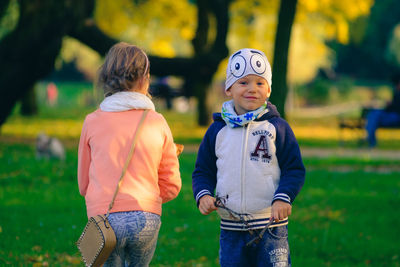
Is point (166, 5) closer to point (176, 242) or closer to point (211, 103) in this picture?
point (211, 103)

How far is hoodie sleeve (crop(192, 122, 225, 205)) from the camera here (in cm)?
340

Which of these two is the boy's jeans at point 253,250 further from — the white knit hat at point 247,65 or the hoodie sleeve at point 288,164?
the white knit hat at point 247,65

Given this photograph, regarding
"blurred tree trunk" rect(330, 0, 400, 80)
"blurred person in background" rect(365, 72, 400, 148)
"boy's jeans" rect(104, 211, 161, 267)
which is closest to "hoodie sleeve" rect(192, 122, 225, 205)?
A: "boy's jeans" rect(104, 211, 161, 267)

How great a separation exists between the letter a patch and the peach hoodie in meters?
0.49

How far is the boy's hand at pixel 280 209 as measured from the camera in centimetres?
314

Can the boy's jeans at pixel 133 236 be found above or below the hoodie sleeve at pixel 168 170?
below

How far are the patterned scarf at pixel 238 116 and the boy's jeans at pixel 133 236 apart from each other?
0.67 meters

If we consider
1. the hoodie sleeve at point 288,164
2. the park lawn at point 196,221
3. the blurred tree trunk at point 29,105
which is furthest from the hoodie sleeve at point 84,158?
the blurred tree trunk at point 29,105

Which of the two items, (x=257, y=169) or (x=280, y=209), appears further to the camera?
(x=257, y=169)

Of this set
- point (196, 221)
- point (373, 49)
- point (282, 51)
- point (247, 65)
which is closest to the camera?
point (247, 65)

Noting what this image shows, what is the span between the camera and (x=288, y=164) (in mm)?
3264

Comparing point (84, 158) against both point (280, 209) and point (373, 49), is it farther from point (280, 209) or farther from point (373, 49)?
point (373, 49)

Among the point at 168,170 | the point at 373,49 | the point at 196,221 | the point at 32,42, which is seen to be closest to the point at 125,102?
the point at 168,170

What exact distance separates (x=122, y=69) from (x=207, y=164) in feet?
2.41
